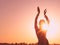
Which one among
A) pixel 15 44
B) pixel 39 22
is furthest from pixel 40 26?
pixel 15 44

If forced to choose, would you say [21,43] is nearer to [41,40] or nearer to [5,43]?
[5,43]

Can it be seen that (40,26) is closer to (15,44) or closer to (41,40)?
(41,40)

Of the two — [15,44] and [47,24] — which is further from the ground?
[47,24]

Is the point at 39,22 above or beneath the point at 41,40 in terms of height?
above

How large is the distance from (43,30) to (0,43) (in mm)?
9090

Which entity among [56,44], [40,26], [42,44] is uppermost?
[40,26]

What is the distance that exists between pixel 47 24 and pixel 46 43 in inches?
28.9

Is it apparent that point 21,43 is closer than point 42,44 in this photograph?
No

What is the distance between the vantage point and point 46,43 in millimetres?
9062

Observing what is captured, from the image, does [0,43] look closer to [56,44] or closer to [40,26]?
[56,44]

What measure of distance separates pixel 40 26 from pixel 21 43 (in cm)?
899

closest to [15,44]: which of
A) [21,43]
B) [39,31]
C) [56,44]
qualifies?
[21,43]

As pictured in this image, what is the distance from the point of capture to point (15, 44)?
58.9 feet

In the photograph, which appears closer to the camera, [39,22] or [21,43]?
[39,22]
